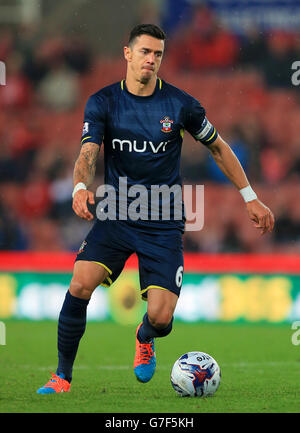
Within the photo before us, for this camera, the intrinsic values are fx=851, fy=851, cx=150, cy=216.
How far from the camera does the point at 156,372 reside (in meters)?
6.86

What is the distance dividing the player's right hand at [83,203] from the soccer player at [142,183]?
1.57 feet

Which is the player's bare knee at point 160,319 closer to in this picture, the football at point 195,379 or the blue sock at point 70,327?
the football at point 195,379

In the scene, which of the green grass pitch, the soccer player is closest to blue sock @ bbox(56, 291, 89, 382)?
the soccer player

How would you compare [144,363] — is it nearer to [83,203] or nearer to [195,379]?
[195,379]

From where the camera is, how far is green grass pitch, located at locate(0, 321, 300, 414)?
505 cm

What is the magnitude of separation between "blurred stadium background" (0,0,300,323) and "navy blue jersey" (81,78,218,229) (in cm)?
546

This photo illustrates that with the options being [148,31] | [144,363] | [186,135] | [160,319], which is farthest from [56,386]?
[186,135]

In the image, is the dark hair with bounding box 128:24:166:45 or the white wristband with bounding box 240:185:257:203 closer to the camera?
the dark hair with bounding box 128:24:166:45

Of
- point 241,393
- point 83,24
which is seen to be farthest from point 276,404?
point 83,24

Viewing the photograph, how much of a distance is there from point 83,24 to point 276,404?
45.6ft

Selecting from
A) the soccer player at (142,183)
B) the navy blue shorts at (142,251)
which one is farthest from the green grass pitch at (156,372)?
the navy blue shorts at (142,251)

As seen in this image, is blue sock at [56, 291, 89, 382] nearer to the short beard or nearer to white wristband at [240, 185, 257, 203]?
white wristband at [240, 185, 257, 203]

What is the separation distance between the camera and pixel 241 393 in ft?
18.5

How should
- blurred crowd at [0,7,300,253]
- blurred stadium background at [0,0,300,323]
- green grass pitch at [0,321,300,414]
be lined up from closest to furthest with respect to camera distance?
green grass pitch at [0,321,300,414]
blurred stadium background at [0,0,300,323]
blurred crowd at [0,7,300,253]
